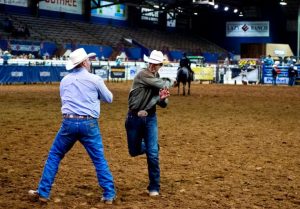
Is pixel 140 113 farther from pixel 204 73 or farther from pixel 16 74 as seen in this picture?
pixel 204 73

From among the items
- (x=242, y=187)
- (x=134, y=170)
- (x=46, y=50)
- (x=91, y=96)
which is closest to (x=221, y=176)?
(x=242, y=187)

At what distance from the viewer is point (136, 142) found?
245 inches

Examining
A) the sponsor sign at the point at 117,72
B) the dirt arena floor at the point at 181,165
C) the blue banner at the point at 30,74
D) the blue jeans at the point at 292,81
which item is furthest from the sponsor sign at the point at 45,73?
the dirt arena floor at the point at 181,165

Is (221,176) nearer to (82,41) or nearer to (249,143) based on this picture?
(249,143)

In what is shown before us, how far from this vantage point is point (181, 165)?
797cm

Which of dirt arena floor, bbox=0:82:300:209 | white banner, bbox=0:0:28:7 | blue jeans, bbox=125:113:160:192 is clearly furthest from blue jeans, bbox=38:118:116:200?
white banner, bbox=0:0:28:7

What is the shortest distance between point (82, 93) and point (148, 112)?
3.03 feet

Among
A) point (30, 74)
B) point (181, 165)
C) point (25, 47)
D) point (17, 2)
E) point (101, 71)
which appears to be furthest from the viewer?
point (17, 2)

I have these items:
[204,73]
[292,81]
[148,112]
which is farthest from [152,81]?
[204,73]

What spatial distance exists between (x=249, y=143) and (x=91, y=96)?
518cm

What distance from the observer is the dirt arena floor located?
236 inches

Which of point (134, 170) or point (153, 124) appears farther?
point (134, 170)

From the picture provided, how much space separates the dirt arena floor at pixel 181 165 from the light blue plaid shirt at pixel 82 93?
3.65 feet

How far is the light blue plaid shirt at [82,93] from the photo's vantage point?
5629 mm
